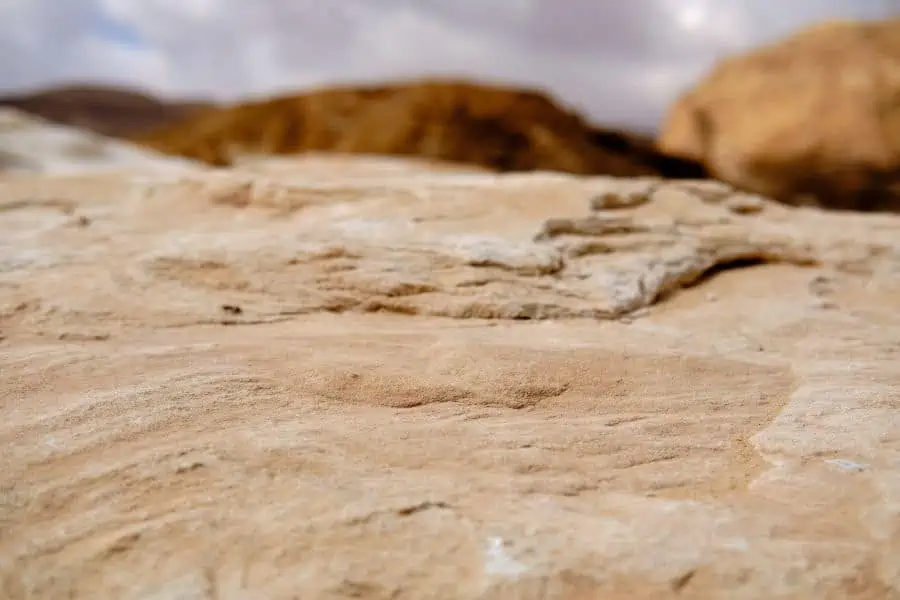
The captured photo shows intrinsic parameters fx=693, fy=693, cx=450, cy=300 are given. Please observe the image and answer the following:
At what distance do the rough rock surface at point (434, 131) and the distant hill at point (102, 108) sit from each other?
5.35 metres

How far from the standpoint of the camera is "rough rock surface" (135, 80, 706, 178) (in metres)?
8.18

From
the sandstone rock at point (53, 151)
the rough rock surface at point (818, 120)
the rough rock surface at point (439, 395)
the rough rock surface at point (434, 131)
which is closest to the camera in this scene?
the rough rock surface at point (439, 395)

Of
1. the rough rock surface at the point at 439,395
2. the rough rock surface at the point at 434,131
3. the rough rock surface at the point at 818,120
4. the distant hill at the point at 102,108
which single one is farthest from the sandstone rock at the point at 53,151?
the distant hill at the point at 102,108

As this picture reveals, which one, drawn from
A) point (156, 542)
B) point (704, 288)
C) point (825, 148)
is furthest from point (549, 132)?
point (156, 542)

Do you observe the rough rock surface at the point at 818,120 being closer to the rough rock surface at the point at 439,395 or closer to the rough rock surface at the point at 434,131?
the rough rock surface at the point at 434,131

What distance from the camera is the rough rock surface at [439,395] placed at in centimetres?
106

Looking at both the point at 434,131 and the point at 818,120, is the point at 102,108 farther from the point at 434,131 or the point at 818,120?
the point at 818,120

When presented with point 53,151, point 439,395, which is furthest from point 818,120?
point 439,395

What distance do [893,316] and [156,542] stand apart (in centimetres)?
215

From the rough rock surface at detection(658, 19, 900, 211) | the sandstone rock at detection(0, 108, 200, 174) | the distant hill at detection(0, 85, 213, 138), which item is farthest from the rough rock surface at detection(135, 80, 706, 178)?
the distant hill at detection(0, 85, 213, 138)

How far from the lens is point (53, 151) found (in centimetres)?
538

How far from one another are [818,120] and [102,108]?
13034mm

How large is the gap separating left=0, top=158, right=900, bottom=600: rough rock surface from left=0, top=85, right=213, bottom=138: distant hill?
12.4 m

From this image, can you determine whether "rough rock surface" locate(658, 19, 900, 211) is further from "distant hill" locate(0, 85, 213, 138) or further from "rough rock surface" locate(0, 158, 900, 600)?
"distant hill" locate(0, 85, 213, 138)
